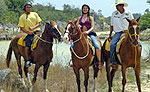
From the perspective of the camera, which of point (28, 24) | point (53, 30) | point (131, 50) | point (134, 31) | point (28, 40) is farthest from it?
point (28, 24)

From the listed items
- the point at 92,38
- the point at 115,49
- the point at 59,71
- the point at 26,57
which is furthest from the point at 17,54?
the point at 115,49

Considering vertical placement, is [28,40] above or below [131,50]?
above

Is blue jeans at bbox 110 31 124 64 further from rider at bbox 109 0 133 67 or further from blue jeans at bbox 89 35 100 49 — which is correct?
blue jeans at bbox 89 35 100 49

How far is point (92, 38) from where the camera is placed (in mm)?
6820

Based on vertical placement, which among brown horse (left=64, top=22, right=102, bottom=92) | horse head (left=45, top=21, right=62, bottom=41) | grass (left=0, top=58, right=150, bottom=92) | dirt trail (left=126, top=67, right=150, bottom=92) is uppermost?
horse head (left=45, top=21, right=62, bottom=41)

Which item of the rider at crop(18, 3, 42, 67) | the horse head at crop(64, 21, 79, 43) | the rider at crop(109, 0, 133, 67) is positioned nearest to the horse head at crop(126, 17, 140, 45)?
the rider at crop(109, 0, 133, 67)

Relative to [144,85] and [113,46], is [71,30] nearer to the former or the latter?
[113,46]

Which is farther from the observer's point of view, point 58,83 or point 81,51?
point 58,83

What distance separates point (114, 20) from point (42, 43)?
7.76ft

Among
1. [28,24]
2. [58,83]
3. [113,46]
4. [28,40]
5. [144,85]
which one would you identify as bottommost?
[144,85]

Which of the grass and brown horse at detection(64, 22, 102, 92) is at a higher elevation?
brown horse at detection(64, 22, 102, 92)

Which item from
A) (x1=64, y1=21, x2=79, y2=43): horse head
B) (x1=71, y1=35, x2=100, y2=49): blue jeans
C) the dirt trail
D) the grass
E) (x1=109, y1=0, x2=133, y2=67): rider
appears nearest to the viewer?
(x1=64, y1=21, x2=79, y2=43): horse head

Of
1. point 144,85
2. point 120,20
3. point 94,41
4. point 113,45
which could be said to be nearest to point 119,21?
point 120,20

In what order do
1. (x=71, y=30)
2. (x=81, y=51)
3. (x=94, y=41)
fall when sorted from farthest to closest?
(x=94, y=41), (x=81, y=51), (x=71, y=30)
